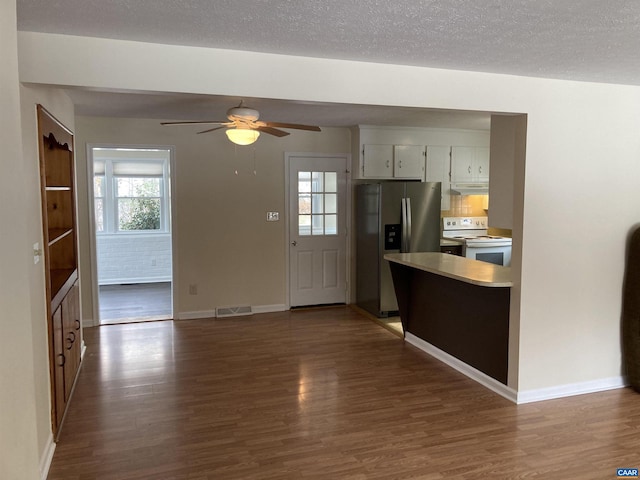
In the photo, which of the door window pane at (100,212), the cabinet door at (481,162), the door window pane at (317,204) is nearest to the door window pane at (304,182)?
the door window pane at (317,204)

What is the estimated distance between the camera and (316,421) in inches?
124

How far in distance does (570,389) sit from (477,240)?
2.67 meters

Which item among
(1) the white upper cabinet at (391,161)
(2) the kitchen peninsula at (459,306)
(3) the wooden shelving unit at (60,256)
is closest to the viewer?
(3) the wooden shelving unit at (60,256)

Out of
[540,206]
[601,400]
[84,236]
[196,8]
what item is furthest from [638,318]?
[84,236]

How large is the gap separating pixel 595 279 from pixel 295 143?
144 inches

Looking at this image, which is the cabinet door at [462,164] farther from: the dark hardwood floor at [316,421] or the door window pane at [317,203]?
the dark hardwood floor at [316,421]

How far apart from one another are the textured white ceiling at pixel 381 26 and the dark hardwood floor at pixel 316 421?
2.22 metres

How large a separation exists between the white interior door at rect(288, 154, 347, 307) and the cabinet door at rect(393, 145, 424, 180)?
0.68 metres

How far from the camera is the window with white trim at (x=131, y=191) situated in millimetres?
7688

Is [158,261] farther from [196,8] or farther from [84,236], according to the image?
[196,8]

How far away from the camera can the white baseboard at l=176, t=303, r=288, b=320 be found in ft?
18.7

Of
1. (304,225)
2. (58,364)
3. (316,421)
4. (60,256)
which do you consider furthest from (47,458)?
(304,225)

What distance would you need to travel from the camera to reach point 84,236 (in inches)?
210

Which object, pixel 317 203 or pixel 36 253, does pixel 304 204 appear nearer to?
pixel 317 203
